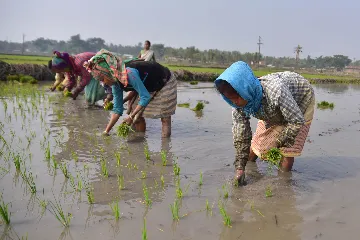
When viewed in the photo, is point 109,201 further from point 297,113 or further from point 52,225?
point 297,113

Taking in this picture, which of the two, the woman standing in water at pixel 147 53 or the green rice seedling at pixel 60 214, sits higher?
the woman standing in water at pixel 147 53

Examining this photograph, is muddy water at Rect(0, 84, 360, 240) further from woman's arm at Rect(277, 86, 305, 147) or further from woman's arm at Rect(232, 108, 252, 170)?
woman's arm at Rect(277, 86, 305, 147)

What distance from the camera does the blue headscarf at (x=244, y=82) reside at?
8.66 feet

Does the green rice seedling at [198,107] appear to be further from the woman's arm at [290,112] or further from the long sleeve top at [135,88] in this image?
the woman's arm at [290,112]

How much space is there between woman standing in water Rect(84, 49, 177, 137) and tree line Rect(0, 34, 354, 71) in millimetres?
54383

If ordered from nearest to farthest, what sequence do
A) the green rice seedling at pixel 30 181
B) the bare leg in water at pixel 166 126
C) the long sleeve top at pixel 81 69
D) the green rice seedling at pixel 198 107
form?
the green rice seedling at pixel 30 181
the bare leg in water at pixel 166 126
the long sleeve top at pixel 81 69
the green rice seedling at pixel 198 107

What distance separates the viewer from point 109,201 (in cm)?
287

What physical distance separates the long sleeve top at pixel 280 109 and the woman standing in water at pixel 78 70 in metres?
4.39

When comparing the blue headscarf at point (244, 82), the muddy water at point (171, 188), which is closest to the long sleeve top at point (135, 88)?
the muddy water at point (171, 188)

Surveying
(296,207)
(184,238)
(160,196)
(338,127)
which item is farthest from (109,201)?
(338,127)

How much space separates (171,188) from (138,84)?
1654mm

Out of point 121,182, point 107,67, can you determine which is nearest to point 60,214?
point 121,182

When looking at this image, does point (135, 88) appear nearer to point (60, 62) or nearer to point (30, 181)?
point (30, 181)

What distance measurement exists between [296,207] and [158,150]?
212 centimetres
